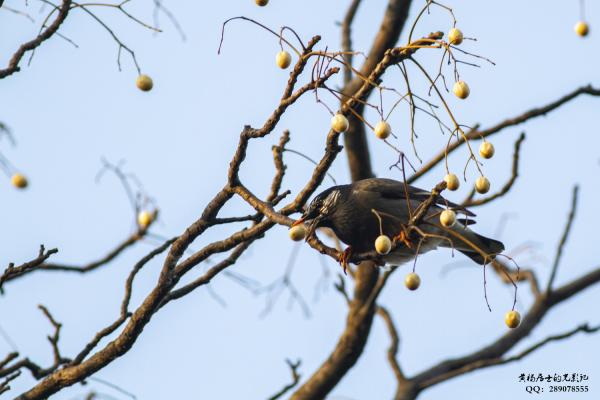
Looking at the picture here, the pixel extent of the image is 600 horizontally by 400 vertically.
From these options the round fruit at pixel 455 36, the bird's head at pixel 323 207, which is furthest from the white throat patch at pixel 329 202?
the round fruit at pixel 455 36

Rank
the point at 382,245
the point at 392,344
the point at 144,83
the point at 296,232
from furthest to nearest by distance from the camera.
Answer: the point at 392,344 → the point at 144,83 → the point at 296,232 → the point at 382,245

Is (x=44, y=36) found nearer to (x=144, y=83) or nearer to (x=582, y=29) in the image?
(x=144, y=83)

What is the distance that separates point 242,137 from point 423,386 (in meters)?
4.61

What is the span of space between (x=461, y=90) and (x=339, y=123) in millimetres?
589

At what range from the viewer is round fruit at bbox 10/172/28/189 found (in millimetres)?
5971

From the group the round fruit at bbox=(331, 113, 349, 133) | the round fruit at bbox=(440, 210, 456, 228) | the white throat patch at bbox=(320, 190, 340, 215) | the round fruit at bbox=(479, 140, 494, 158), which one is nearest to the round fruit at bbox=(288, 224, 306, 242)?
the round fruit at bbox=(331, 113, 349, 133)

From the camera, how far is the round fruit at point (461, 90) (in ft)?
12.2

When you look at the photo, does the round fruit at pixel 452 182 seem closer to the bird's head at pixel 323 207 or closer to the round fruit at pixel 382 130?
the round fruit at pixel 382 130

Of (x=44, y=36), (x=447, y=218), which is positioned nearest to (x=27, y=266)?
(x=44, y=36)

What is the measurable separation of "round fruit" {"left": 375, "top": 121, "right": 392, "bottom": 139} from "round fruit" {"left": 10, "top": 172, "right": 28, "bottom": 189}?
133 inches

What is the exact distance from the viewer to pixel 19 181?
5.99 metres

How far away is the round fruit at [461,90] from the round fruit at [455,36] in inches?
10.7

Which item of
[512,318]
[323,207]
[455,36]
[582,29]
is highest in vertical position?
[582,29]

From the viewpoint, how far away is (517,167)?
591 centimetres
